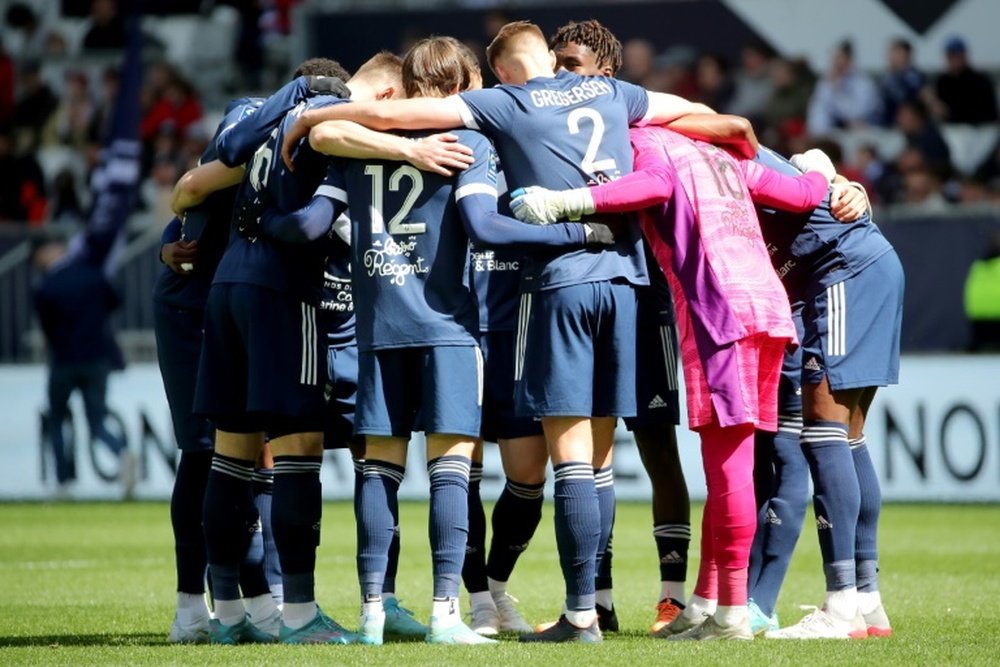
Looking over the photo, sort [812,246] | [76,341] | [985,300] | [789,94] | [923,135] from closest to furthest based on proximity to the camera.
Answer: [812,246]
[985,300]
[76,341]
[923,135]
[789,94]

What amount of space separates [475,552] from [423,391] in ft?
4.10

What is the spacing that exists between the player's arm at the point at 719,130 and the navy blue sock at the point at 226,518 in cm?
225

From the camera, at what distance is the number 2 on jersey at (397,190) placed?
6.39m

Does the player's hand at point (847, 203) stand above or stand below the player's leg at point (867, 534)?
above

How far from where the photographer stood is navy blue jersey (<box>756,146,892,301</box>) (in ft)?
22.8

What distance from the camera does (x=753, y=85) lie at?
18.7 meters

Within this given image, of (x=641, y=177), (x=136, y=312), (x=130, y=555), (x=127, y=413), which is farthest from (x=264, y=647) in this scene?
(x=136, y=312)

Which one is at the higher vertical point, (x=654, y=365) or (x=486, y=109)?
(x=486, y=109)

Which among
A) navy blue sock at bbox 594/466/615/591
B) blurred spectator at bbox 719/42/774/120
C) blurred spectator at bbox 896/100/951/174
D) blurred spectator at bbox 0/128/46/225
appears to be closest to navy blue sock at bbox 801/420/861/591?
navy blue sock at bbox 594/466/615/591

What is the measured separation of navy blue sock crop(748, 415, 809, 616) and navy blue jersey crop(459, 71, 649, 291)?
104 centimetres

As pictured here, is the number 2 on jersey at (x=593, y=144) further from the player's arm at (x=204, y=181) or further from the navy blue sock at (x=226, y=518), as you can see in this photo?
the navy blue sock at (x=226, y=518)

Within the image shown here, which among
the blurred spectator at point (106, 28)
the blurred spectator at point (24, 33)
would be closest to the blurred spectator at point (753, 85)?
the blurred spectator at point (106, 28)

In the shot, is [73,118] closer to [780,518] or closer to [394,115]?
[394,115]

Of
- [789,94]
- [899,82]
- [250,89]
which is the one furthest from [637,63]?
[250,89]
